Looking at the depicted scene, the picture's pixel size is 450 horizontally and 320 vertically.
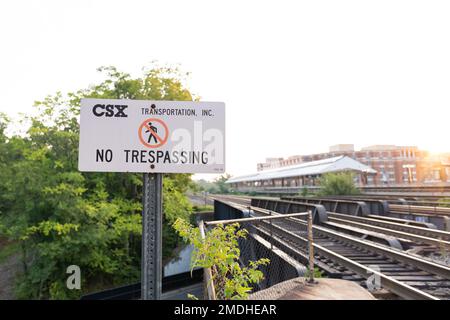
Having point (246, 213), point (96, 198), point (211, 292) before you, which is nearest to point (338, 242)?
point (246, 213)

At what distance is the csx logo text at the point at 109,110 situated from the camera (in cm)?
267

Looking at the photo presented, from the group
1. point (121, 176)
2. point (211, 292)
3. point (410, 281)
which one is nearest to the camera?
point (211, 292)

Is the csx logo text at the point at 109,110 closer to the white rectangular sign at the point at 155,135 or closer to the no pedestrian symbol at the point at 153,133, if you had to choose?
the white rectangular sign at the point at 155,135

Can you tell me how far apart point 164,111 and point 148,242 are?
4.48 feet

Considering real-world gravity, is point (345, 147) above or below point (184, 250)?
above

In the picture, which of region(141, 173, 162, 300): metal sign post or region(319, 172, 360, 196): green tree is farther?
region(319, 172, 360, 196): green tree

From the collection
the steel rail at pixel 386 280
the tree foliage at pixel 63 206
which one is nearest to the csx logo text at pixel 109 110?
the steel rail at pixel 386 280

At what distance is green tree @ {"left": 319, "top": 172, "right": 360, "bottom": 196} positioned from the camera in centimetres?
2736

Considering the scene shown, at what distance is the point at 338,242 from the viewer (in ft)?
31.4

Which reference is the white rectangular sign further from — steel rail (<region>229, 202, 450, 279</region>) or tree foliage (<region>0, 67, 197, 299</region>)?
tree foliage (<region>0, 67, 197, 299</region>)

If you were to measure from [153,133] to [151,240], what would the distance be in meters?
1.10

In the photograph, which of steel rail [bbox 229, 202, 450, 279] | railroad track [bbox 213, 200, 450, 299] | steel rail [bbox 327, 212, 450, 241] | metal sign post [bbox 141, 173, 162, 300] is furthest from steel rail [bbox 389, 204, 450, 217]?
metal sign post [bbox 141, 173, 162, 300]

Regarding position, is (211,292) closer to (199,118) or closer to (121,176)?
(199,118)

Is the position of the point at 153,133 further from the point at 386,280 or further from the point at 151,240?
the point at 386,280
